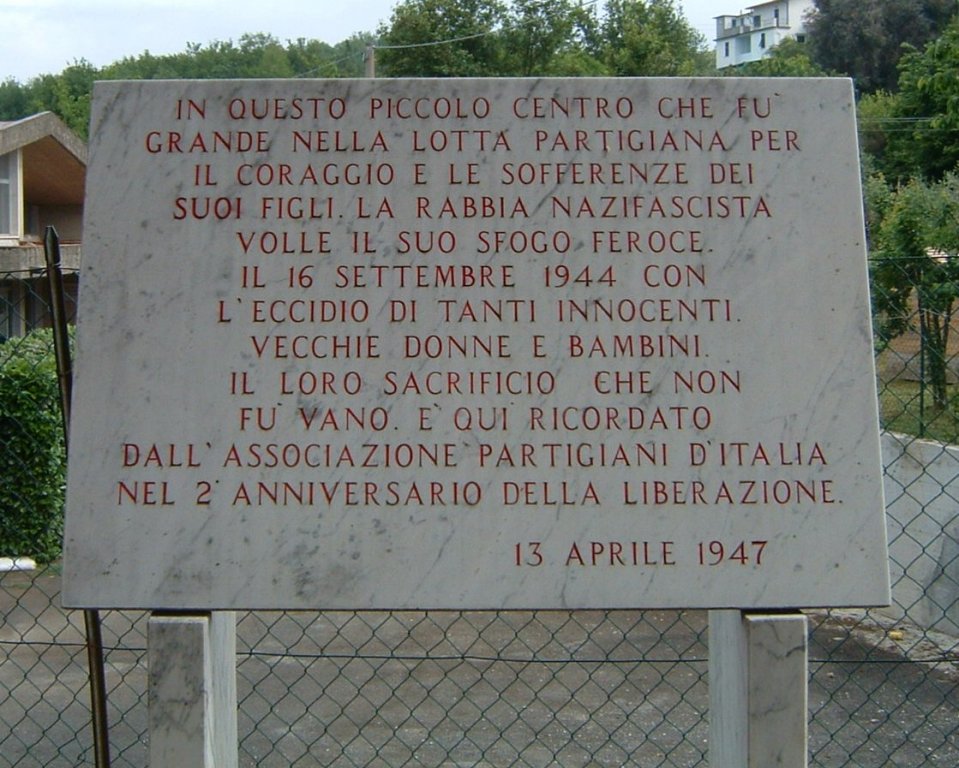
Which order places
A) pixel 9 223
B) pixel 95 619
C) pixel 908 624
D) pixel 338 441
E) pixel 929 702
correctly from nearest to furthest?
1. pixel 338 441
2. pixel 95 619
3. pixel 929 702
4. pixel 908 624
5. pixel 9 223

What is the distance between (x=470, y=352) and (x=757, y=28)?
98705 millimetres

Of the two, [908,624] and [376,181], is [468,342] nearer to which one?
[376,181]

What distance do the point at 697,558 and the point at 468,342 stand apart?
732mm

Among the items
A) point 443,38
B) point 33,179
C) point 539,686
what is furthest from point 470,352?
point 443,38

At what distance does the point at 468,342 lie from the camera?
2732 millimetres

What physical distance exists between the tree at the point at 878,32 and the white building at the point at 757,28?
131 ft

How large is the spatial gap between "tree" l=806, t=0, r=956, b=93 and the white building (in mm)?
39998

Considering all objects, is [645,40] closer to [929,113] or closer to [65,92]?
[929,113]

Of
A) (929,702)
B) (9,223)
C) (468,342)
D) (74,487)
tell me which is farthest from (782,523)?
(9,223)

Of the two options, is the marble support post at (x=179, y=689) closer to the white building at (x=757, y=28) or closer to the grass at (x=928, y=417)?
the grass at (x=928, y=417)

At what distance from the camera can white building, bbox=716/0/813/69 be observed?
9311 centimetres

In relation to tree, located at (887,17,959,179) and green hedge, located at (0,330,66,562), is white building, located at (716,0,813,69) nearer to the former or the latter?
tree, located at (887,17,959,179)

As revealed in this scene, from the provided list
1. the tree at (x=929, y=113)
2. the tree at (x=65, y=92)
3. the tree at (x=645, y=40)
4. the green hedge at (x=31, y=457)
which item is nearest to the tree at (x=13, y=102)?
the tree at (x=65, y=92)

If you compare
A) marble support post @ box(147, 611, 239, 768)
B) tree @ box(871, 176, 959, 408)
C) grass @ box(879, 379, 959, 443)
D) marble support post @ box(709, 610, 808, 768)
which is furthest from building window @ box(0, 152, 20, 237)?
marble support post @ box(709, 610, 808, 768)
